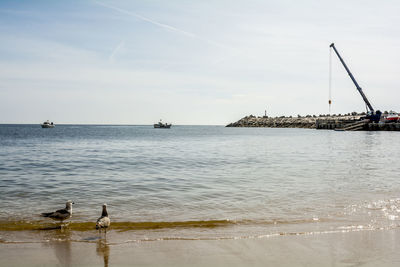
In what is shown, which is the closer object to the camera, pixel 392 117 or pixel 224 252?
→ pixel 224 252

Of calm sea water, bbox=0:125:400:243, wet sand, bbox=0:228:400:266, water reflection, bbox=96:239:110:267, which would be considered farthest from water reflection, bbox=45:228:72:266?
water reflection, bbox=96:239:110:267

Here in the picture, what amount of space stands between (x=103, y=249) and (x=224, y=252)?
2895 mm

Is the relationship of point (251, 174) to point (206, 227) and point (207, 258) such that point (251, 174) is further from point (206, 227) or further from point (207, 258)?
point (207, 258)

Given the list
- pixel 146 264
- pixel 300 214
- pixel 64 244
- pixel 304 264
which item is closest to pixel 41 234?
pixel 64 244

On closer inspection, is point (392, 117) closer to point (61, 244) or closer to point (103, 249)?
point (103, 249)

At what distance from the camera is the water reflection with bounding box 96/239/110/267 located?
296 inches

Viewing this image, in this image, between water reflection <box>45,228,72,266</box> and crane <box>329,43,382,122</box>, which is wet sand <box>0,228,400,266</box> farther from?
crane <box>329,43,382,122</box>

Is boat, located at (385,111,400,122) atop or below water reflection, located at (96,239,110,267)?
atop

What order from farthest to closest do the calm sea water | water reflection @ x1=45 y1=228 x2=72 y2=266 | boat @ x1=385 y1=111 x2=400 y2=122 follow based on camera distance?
boat @ x1=385 y1=111 x2=400 y2=122 → the calm sea water → water reflection @ x1=45 y1=228 x2=72 y2=266

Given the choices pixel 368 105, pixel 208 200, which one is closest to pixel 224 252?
pixel 208 200

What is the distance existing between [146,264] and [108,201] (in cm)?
737

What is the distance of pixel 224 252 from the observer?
7918 millimetres

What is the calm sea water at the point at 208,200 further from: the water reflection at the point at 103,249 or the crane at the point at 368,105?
the crane at the point at 368,105

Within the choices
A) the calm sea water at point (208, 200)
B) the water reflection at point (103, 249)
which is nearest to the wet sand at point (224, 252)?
the water reflection at point (103, 249)
